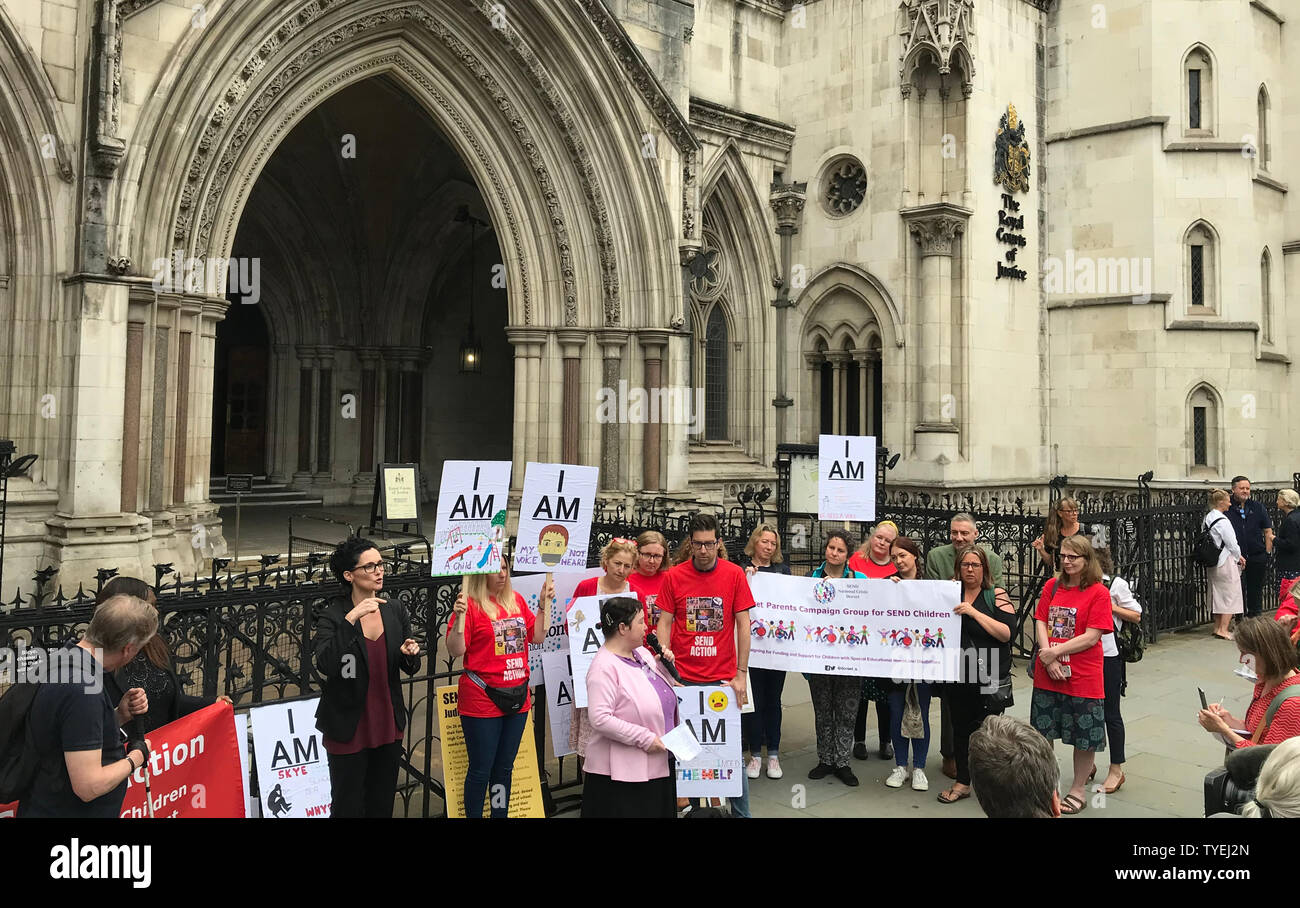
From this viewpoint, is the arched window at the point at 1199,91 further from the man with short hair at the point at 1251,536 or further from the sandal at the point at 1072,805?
the sandal at the point at 1072,805

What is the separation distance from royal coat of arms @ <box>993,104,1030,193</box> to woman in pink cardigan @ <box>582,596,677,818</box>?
55.2 feet

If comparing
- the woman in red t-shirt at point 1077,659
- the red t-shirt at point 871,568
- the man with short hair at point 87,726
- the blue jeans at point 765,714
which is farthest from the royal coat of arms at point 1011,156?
the man with short hair at point 87,726

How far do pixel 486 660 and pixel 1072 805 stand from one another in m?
3.69

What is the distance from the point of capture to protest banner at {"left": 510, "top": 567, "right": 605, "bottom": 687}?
6266mm

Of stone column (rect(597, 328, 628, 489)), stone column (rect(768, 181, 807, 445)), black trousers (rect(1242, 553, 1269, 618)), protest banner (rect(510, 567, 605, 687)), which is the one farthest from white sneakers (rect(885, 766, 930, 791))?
stone column (rect(768, 181, 807, 445))

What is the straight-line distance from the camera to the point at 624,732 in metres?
4.41

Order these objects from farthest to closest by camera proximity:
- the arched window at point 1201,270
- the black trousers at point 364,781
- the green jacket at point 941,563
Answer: the arched window at point 1201,270
the green jacket at point 941,563
the black trousers at point 364,781

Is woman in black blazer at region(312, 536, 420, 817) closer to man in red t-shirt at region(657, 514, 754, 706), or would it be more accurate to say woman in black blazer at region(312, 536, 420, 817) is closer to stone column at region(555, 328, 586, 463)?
man in red t-shirt at region(657, 514, 754, 706)

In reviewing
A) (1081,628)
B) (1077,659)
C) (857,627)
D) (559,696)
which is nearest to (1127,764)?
(1077,659)

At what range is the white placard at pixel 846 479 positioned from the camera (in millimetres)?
10273

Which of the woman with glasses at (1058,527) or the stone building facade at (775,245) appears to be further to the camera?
the stone building facade at (775,245)

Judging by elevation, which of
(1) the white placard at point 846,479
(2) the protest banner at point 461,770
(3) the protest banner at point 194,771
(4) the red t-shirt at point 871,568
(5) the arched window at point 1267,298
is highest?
(5) the arched window at point 1267,298

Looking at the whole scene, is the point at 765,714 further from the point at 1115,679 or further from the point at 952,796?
the point at 1115,679
